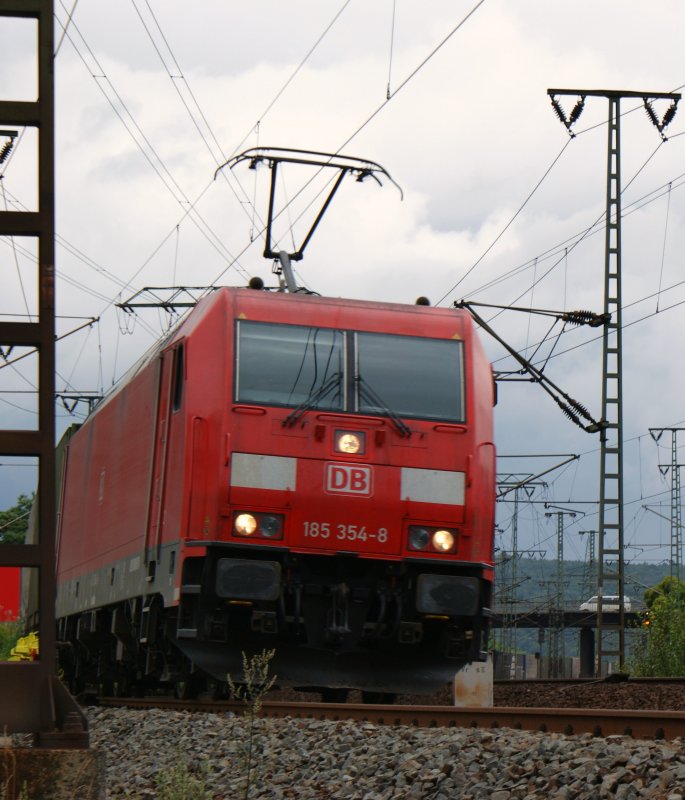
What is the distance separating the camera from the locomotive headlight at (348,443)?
10.5 m

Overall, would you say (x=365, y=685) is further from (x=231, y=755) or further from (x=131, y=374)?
(x=131, y=374)

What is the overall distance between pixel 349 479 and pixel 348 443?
0.96 ft

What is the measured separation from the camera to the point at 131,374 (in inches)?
558

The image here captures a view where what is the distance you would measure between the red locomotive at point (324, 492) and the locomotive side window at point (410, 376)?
1cm

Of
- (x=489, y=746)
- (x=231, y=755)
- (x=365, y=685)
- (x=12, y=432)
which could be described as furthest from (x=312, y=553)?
(x=12, y=432)

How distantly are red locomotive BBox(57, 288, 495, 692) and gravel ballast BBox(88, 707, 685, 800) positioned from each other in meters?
1.24

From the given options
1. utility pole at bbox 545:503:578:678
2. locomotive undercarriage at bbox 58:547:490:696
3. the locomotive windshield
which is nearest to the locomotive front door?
locomotive undercarriage at bbox 58:547:490:696

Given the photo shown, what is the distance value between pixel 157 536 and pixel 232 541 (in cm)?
132

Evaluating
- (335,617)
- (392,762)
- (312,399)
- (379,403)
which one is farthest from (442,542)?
(392,762)

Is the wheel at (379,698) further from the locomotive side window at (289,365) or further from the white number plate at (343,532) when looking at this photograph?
the locomotive side window at (289,365)

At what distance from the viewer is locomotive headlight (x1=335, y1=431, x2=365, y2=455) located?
10.5 m

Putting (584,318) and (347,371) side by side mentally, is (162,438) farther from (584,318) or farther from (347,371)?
(584,318)

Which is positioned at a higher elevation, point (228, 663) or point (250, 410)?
point (250, 410)

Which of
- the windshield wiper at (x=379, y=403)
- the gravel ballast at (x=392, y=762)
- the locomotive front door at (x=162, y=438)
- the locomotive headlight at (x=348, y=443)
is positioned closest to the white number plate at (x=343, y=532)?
the locomotive headlight at (x=348, y=443)
